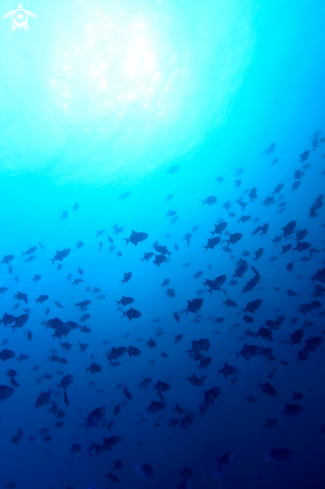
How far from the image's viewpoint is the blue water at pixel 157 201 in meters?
15.5

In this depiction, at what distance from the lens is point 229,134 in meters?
29.8

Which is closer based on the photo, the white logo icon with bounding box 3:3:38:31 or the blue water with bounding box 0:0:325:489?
the white logo icon with bounding box 3:3:38:31

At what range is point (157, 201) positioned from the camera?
34219 millimetres

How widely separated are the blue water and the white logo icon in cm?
27

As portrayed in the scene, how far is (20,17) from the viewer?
46.2 ft

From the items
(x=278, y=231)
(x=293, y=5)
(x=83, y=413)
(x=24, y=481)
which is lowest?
(x=24, y=481)

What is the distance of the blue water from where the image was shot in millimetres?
15531

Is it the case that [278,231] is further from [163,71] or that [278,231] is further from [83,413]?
[83,413]

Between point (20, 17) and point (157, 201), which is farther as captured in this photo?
point (157, 201)

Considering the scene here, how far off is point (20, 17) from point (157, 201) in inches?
877

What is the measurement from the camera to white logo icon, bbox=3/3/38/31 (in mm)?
13836

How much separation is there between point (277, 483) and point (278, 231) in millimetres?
27133

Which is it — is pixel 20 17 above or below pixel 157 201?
below

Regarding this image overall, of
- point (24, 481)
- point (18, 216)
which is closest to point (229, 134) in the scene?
point (18, 216)
